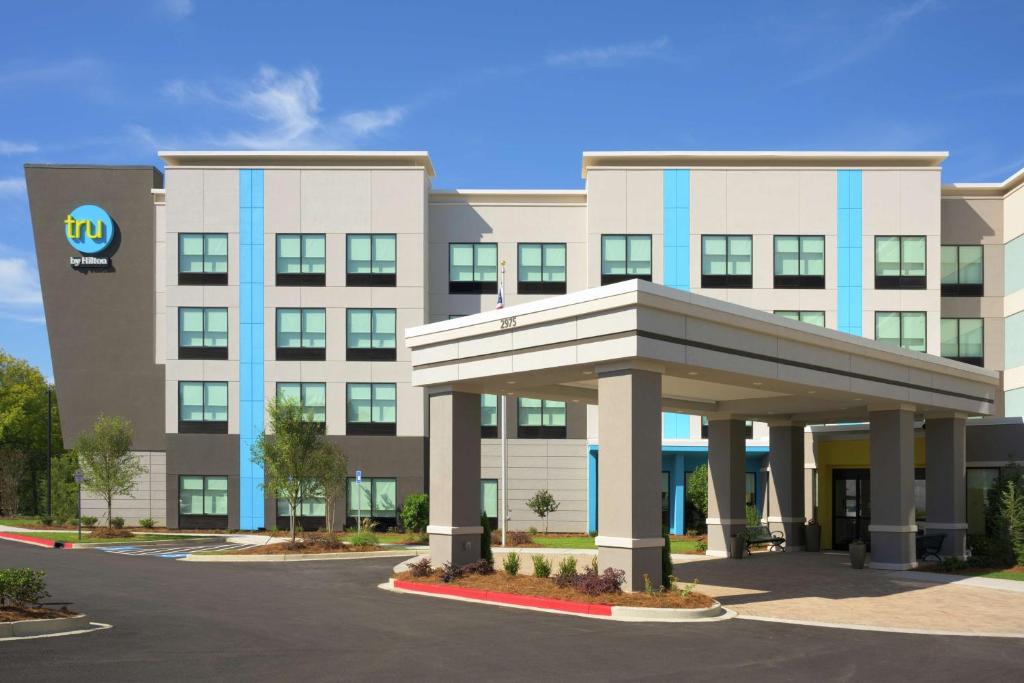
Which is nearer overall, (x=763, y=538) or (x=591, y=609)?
(x=591, y=609)

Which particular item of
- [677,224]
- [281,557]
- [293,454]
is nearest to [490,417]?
[677,224]

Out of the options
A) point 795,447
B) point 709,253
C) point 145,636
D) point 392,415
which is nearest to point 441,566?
point 145,636

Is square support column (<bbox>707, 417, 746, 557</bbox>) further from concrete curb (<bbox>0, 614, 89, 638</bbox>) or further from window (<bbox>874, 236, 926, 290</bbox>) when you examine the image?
concrete curb (<bbox>0, 614, 89, 638</bbox>)

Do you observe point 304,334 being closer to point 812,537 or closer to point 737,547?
point 737,547

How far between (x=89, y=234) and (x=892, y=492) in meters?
40.3

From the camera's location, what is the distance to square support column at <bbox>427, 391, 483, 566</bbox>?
24656 mm

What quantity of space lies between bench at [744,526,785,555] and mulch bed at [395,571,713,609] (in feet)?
42.0

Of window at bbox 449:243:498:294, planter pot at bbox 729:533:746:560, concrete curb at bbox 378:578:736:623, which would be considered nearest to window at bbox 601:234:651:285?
window at bbox 449:243:498:294

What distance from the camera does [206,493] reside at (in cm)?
4941

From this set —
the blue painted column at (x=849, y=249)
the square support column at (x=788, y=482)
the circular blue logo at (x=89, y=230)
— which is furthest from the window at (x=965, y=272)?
the circular blue logo at (x=89, y=230)

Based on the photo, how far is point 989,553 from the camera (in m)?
30.5

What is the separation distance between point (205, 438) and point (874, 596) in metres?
35.0

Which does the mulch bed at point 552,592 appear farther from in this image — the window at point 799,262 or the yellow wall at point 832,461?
the window at point 799,262

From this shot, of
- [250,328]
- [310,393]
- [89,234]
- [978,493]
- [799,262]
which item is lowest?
[978,493]
